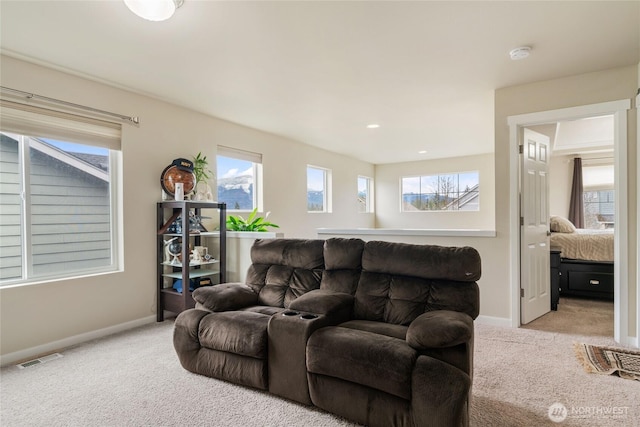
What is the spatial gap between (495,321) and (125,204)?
13.3ft

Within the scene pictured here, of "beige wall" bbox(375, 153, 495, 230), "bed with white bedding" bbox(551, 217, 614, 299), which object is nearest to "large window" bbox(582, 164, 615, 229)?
"beige wall" bbox(375, 153, 495, 230)

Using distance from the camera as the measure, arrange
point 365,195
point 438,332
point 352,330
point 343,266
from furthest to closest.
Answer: point 365,195
point 343,266
point 352,330
point 438,332

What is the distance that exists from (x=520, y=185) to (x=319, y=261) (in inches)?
91.4

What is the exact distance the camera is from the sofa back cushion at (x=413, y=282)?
2.19 metres

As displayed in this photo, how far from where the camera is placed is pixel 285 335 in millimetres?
2105

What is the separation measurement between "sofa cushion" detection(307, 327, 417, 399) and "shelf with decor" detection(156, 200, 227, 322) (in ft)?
7.12

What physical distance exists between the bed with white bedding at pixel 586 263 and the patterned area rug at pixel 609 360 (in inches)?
75.6

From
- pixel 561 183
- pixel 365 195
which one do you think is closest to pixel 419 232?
pixel 365 195

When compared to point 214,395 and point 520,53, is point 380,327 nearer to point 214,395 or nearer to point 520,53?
point 214,395

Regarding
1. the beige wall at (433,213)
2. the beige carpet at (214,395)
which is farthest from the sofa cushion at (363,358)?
the beige wall at (433,213)

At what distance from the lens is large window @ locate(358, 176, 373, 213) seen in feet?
27.7

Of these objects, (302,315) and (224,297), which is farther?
(224,297)

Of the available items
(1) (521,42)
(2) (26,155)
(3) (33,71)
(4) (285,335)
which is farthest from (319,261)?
(3) (33,71)

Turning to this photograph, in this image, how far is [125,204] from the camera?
3.54 m
